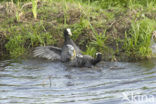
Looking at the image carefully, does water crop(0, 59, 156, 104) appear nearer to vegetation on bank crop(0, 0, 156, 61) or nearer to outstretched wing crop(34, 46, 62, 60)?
outstretched wing crop(34, 46, 62, 60)

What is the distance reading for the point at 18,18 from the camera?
1111 centimetres

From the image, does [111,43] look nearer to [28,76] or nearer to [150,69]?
[150,69]

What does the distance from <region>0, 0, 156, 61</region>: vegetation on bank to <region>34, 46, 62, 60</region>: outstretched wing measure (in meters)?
0.31

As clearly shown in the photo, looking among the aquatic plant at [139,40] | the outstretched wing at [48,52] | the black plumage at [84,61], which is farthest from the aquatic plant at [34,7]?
the aquatic plant at [139,40]

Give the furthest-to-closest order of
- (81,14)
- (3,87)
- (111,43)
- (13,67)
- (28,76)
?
1. (81,14)
2. (111,43)
3. (13,67)
4. (28,76)
5. (3,87)

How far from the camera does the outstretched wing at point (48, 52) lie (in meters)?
9.84

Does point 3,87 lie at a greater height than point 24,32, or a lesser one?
lesser

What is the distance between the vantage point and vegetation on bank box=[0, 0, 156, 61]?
962 cm

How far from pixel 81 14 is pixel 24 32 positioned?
1794mm

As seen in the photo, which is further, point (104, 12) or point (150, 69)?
point (104, 12)

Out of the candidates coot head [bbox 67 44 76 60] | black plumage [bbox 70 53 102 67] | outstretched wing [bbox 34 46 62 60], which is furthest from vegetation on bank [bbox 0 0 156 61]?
black plumage [bbox 70 53 102 67]

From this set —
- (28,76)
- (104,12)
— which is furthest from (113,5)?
(28,76)

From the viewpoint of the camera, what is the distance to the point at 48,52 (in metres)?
9.90

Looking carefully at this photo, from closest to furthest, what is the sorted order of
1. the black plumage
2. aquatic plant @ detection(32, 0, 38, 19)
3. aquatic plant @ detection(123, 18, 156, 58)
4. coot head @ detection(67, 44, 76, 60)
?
the black plumage → coot head @ detection(67, 44, 76, 60) → aquatic plant @ detection(123, 18, 156, 58) → aquatic plant @ detection(32, 0, 38, 19)
